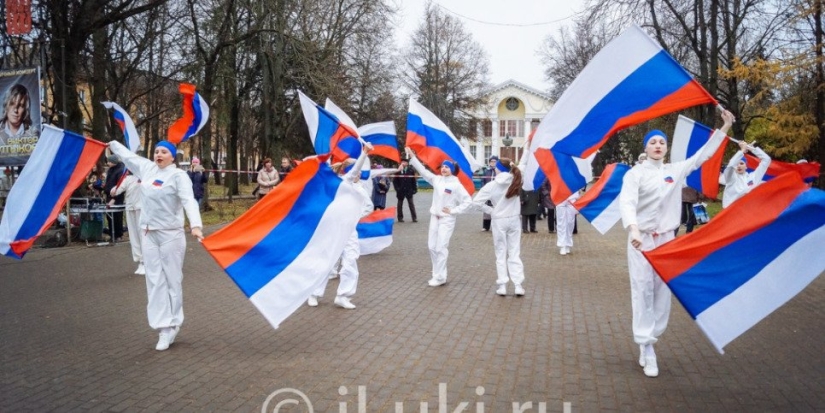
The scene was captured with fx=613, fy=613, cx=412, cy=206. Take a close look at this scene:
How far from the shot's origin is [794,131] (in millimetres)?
25797

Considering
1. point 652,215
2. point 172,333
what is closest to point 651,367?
point 652,215

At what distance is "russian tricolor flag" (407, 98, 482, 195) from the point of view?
9828mm

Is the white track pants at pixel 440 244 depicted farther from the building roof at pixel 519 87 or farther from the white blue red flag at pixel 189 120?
the building roof at pixel 519 87

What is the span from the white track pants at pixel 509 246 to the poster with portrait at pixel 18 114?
517 inches

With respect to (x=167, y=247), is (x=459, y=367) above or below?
below

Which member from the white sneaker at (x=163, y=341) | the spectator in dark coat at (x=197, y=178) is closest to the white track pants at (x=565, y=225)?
the white sneaker at (x=163, y=341)

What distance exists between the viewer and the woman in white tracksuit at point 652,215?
535 centimetres

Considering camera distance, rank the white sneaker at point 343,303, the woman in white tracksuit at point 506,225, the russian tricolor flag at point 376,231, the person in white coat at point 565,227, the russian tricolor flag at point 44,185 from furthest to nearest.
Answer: the person in white coat at point 565,227
the russian tricolor flag at point 376,231
the woman in white tracksuit at point 506,225
the white sneaker at point 343,303
the russian tricolor flag at point 44,185

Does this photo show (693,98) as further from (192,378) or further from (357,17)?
(357,17)

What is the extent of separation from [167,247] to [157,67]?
2233 cm

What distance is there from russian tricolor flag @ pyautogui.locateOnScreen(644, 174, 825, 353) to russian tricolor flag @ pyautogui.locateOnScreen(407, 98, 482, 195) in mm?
5107

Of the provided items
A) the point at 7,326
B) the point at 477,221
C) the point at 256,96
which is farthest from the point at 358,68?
the point at 7,326

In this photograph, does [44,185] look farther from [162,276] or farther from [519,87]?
[519,87]

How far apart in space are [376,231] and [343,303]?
3686 millimetres
